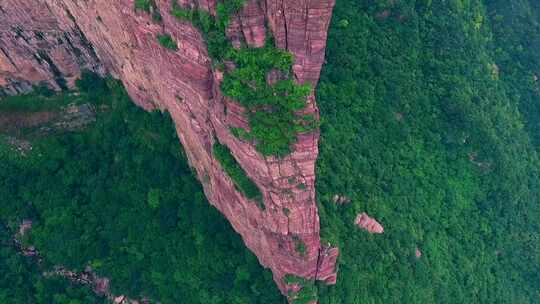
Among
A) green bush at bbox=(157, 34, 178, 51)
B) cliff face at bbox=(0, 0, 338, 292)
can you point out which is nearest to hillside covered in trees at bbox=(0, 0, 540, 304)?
cliff face at bbox=(0, 0, 338, 292)

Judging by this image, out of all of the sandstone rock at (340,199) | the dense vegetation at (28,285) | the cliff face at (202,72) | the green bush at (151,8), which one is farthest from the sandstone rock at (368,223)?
the dense vegetation at (28,285)

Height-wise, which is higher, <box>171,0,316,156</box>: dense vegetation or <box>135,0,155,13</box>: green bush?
<box>135,0,155,13</box>: green bush

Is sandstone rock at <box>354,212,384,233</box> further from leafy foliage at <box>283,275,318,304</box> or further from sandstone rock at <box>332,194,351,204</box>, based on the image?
leafy foliage at <box>283,275,318,304</box>

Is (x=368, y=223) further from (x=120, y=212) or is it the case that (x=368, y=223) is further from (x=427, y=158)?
(x=120, y=212)

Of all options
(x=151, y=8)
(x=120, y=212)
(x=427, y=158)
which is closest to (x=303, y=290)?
(x=120, y=212)

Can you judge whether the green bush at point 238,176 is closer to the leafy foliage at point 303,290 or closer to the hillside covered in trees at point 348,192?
the hillside covered in trees at point 348,192

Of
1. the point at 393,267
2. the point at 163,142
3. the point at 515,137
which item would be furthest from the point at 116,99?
the point at 515,137
